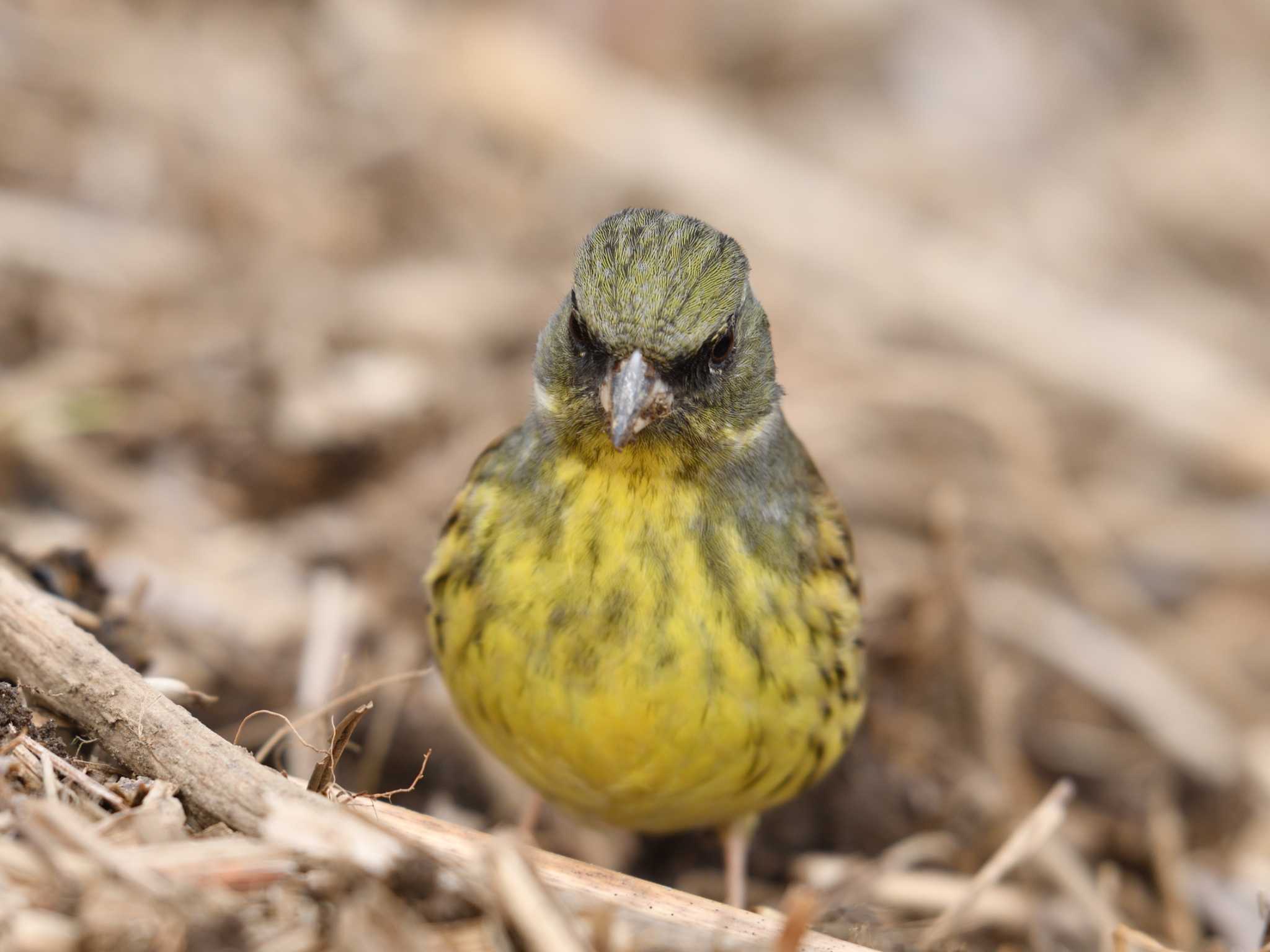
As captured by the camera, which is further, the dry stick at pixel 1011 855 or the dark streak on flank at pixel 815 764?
the dark streak on flank at pixel 815 764

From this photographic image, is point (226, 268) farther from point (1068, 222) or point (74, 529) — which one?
point (1068, 222)

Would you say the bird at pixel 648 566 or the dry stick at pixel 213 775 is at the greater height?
the bird at pixel 648 566

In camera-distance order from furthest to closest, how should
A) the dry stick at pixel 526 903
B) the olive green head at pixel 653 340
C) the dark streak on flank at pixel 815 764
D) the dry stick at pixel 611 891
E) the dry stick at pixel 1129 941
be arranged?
the dark streak on flank at pixel 815 764, the olive green head at pixel 653 340, the dry stick at pixel 1129 941, the dry stick at pixel 611 891, the dry stick at pixel 526 903

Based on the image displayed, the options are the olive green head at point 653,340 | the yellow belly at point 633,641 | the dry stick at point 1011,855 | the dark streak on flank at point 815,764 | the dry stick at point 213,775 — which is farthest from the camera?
the dark streak on flank at point 815,764

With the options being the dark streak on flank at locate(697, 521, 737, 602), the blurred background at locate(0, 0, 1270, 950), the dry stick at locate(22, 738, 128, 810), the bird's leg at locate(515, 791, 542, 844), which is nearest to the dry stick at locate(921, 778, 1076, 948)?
the blurred background at locate(0, 0, 1270, 950)

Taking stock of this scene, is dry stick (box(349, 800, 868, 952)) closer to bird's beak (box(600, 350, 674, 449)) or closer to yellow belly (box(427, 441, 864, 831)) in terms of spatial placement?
yellow belly (box(427, 441, 864, 831))

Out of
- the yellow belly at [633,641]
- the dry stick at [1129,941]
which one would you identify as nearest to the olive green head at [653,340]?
the yellow belly at [633,641]

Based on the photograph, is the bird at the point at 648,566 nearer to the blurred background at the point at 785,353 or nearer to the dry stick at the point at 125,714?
the blurred background at the point at 785,353
